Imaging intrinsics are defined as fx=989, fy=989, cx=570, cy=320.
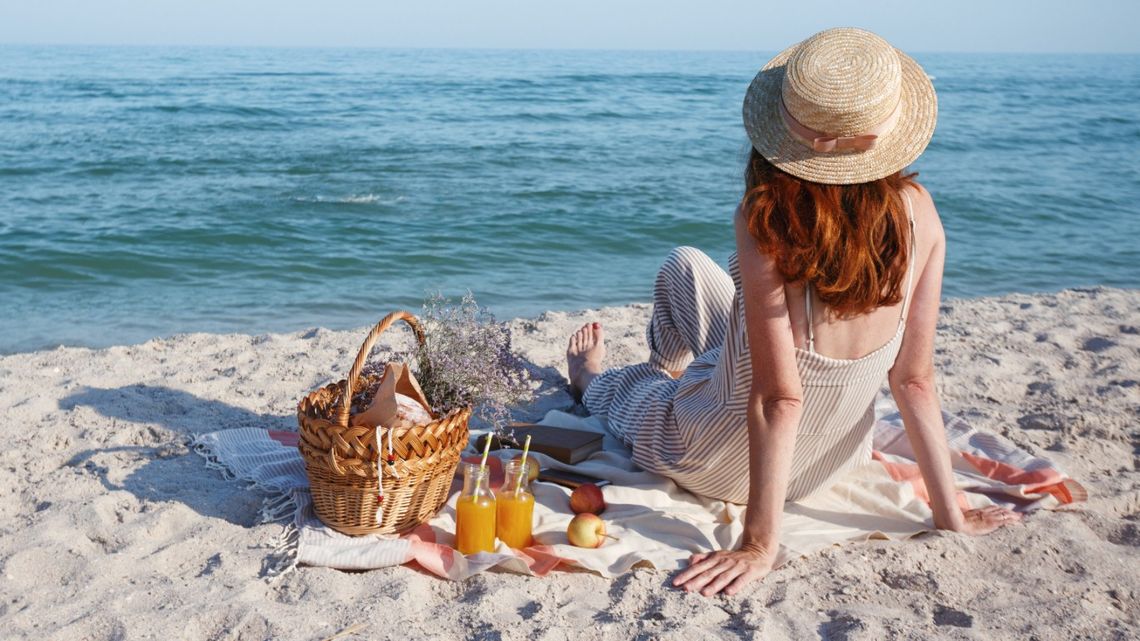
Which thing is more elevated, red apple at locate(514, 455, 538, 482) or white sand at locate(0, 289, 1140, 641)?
red apple at locate(514, 455, 538, 482)

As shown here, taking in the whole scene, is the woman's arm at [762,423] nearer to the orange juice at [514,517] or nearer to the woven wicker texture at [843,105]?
the woven wicker texture at [843,105]

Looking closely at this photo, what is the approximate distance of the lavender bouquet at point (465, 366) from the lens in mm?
3168

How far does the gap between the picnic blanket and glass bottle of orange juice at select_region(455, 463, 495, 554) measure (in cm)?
4

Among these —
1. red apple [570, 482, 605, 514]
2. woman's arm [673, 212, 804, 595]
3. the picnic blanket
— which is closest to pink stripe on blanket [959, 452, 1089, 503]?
the picnic blanket

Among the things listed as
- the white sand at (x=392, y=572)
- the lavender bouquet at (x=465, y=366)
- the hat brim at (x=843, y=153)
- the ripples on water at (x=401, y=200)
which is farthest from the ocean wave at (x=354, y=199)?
the hat brim at (x=843, y=153)

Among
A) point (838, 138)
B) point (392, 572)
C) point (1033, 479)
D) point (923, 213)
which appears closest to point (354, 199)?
point (392, 572)

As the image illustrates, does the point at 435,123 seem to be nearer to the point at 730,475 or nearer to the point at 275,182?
the point at 275,182

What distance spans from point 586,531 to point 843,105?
1.43m

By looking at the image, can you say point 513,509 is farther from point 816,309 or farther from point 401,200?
point 401,200

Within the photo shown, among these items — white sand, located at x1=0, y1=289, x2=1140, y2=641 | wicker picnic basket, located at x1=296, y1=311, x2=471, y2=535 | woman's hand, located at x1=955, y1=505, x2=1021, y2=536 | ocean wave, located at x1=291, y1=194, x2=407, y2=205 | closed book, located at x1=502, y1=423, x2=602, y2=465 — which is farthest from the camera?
ocean wave, located at x1=291, y1=194, x2=407, y2=205

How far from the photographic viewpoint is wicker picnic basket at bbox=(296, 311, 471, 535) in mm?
2838

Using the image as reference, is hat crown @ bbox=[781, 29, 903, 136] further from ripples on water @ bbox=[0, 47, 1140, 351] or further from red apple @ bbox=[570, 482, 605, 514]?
red apple @ bbox=[570, 482, 605, 514]

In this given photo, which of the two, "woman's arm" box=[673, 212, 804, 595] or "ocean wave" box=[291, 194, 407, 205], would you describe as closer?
"woman's arm" box=[673, 212, 804, 595]

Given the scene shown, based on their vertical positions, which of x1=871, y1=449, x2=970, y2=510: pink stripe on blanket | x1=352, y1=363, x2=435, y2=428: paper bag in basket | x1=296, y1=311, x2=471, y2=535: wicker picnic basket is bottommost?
x1=871, y1=449, x2=970, y2=510: pink stripe on blanket
